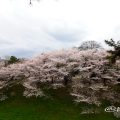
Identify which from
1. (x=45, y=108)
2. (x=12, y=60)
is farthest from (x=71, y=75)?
(x=12, y=60)

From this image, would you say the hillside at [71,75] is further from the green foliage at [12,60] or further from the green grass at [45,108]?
the green foliage at [12,60]

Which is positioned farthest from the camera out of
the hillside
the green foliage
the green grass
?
the green foliage

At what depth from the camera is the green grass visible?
46322 millimetres

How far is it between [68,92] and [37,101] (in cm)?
538

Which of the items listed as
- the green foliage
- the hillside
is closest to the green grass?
the hillside

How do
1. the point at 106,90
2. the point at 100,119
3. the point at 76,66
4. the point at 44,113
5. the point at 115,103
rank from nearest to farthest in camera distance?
the point at 100,119 → the point at 44,113 → the point at 115,103 → the point at 106,90 → the point at 76,66

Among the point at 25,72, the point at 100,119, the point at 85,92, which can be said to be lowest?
the point at 100,119

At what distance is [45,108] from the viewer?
50531 millimetres

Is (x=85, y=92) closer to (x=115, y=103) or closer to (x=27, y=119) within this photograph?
(x=115, y=103)

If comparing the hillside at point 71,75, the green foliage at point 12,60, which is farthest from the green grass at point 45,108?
the green foliage at point 12,60

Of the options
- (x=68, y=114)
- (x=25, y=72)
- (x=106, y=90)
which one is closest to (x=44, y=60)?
(x=25, y=72)

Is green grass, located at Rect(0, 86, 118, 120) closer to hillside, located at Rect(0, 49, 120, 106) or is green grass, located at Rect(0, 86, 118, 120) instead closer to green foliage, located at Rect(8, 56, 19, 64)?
hillside, located at Rect(0, 49, 120, 106)

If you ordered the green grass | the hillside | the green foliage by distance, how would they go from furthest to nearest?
the green foliage
the hillside
the green grass

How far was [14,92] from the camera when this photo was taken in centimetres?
5825
